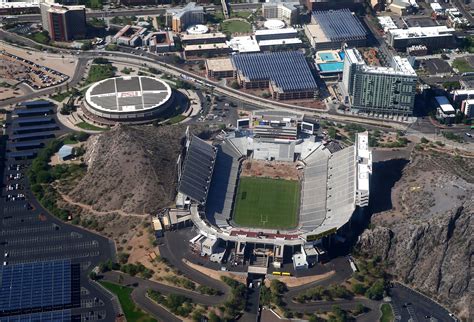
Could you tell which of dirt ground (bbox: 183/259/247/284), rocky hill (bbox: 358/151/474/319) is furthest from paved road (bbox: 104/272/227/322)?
rocky hill (bbox: 358/151/474/319)

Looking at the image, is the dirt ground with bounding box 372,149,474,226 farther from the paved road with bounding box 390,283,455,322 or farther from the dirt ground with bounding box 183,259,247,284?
the dirt ground with bounding box 183,259,247,284

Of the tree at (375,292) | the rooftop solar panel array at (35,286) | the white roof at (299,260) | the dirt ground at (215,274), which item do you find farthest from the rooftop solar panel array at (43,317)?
the tree at (375,292)

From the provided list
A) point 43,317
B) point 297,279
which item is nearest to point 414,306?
point 297,279

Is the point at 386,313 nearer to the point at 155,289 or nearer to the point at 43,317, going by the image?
the point at 155,289

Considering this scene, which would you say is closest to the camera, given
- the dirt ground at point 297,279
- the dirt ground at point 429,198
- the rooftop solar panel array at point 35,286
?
the rooftop solar panel array at point 35,286

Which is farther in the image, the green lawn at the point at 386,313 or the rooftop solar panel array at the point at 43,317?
the green lawn at the point at 386,313

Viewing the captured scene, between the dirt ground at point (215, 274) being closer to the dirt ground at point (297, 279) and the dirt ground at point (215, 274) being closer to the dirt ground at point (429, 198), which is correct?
the dirt ground at point (297, 279)
